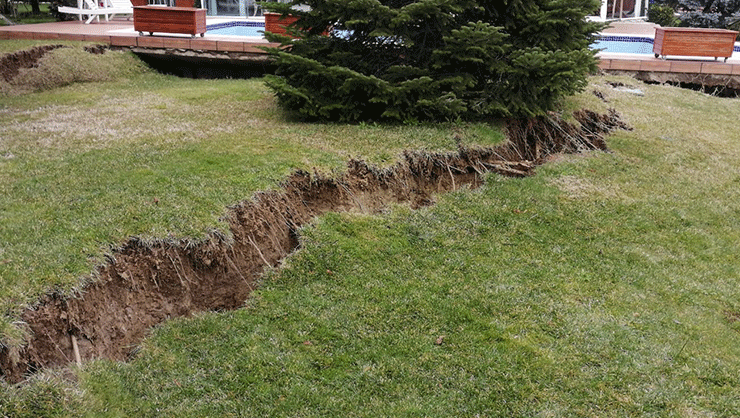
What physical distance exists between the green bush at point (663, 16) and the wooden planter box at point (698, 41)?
38.7 feet

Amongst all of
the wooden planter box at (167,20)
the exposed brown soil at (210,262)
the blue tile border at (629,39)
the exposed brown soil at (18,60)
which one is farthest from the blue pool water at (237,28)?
the exposed brown soil at (210,262)

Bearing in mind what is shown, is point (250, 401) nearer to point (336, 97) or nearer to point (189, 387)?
point (189, 387)

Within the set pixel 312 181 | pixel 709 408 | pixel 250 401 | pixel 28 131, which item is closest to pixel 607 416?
pixel 709 408

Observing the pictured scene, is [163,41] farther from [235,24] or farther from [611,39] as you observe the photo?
[611,39]

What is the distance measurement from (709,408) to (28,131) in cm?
790

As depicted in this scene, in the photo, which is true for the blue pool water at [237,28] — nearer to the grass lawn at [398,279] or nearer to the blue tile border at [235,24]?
the blue tile border at [235,24]

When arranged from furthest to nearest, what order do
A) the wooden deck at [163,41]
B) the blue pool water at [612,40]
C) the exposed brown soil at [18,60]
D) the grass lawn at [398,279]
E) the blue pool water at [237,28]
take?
the blue pool water at [237,28] < the blue pool water at [612,40] < the wooden deck at [163,41] < the exposed brown soil at [18,60] < the grass lawn at [398,279]

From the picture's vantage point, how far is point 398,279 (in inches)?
228

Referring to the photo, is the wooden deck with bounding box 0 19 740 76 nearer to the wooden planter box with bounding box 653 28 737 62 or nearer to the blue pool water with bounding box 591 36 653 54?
the wooden planter box with bounding box 653 28 737 62

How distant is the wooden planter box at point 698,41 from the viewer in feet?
47.2

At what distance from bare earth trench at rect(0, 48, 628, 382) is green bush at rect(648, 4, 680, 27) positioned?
2035cm

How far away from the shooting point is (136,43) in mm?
14008

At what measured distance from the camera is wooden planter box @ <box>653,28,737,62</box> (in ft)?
47.2

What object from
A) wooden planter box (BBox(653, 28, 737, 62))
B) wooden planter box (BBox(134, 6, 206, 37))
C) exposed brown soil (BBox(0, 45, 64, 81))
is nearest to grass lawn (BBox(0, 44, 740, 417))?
exposed brown soil (BBox(0, 45, 64, 81))
